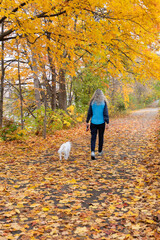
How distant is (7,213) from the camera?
141 inches

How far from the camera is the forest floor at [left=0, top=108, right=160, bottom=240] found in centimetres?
315

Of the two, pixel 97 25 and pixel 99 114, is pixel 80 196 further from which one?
pixel 97 25

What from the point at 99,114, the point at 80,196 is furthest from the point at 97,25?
the point at 80,196

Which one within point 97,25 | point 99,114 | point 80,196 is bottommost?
point 80,196

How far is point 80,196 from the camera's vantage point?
14.3ft

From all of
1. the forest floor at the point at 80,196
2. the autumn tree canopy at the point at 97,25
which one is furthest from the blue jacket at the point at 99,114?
the autumn tree canopy at the point at 97,25

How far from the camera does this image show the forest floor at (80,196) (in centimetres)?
315

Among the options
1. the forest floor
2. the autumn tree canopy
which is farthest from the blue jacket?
the autumn tree canopy

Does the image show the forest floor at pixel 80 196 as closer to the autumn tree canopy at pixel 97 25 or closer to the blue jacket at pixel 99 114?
the blue jacket at pixel 99 114

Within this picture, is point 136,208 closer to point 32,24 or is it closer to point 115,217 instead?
point 115,217

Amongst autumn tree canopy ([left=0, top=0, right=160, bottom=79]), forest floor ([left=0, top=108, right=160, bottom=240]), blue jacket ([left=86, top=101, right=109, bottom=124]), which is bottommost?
forest floor ([left=0, top=108, right=160, bottom=240])

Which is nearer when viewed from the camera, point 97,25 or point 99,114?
point 97,25

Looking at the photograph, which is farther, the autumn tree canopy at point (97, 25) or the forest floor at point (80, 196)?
the autumn tree canopy at point (97, 25)

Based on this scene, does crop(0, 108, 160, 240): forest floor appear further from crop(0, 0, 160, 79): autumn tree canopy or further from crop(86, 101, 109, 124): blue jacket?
crop(0, 0, 160, 79): autumn tree canopy
